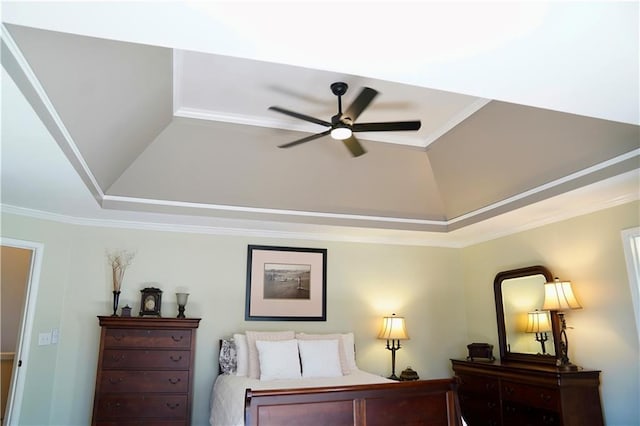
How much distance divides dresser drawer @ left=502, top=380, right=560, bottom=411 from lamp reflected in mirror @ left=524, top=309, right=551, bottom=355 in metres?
0.46

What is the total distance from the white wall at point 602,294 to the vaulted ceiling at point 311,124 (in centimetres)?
21

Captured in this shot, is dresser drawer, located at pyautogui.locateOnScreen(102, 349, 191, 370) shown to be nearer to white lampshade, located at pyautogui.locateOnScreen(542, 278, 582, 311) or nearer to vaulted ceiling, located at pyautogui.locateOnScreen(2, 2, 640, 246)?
vaulted ceiling, located at pyautogui.locateOnScreen(2, 2, 640, 246)

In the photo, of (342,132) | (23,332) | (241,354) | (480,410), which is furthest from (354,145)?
(23,332)

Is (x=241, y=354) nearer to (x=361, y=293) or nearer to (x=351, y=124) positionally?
(x=361, y=293)

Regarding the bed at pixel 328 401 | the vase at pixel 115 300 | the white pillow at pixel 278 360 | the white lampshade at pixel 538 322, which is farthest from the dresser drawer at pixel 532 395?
the vase at pixel 115 300

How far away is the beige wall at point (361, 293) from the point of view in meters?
3.93

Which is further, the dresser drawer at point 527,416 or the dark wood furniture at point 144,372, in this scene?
the dark wood furniture at point 144,372

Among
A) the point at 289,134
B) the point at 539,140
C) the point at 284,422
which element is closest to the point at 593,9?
the point at 539,140

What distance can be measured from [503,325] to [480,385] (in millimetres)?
746

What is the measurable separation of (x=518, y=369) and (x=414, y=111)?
8.71ft

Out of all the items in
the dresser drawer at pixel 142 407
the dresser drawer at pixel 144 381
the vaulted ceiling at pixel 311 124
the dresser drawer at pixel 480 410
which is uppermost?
the vaulted ceiling at pixel 311 124

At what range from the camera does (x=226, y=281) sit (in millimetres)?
5086

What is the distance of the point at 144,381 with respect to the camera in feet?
13.7

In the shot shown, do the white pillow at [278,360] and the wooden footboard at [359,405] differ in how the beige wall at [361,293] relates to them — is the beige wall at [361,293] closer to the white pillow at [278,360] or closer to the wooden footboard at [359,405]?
the white pillow at [278,360]
